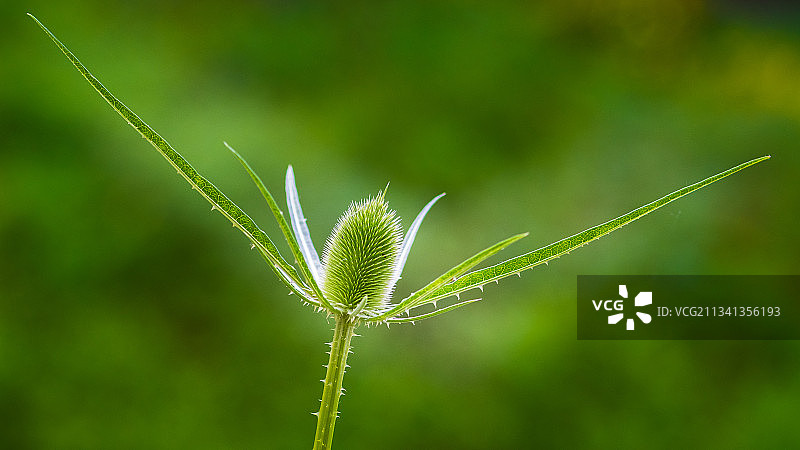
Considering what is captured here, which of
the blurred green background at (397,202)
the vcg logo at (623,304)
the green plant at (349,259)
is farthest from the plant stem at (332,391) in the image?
the vcg logo at (623,304)

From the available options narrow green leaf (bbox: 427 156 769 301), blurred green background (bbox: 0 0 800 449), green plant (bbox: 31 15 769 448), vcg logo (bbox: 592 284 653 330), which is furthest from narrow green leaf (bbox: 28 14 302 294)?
vcg logo (bbox: 592 284 653 330)

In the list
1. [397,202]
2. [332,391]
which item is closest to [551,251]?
[332,391]

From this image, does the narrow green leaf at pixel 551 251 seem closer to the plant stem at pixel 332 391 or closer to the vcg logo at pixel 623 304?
the plant stem at pixel 332 391

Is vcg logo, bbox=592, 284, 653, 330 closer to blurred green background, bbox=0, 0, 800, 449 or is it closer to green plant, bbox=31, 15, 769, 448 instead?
blurred green background, bbox=0, 0, 800, 449

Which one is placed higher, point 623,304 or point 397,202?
point 397,202

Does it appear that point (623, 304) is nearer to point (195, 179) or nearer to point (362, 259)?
point (362, 259)

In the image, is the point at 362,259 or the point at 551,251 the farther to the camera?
the point at 362,259

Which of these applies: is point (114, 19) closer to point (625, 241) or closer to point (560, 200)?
point (560, 200)
